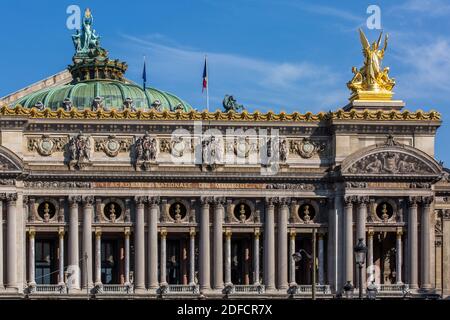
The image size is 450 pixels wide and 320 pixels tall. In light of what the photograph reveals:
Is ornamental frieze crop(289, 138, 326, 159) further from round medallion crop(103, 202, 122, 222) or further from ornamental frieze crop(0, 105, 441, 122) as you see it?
round medallion crop(103, 202, 122, 222)

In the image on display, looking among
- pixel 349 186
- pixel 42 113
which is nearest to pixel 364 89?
pixel 349 186

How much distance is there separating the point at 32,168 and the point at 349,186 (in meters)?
27.0

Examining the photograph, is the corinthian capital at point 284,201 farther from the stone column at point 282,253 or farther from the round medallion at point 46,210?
the round medallion at point 46,210

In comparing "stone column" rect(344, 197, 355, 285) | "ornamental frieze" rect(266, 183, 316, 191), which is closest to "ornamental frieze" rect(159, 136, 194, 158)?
"ornamental frieze" rect(266, 183, 316, 191)

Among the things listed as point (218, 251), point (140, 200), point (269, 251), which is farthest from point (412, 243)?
point (140, 200)

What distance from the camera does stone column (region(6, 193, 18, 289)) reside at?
112250 mm

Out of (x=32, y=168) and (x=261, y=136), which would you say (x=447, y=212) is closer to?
(x=261, y=136)

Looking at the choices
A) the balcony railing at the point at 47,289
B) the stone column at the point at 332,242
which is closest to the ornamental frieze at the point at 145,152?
the balcony railing at the point at 47,289

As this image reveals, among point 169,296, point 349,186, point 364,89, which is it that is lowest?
point 169,296

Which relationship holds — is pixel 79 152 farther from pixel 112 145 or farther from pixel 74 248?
pixel 74 248

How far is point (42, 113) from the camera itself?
380 feet

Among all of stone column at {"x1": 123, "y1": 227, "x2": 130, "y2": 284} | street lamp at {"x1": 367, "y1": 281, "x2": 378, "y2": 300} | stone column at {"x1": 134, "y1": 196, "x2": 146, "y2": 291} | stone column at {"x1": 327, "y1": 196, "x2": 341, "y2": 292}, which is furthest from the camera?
stone column at {"x1": 327, "y1": 196, "x2": 341, "y2": 292}

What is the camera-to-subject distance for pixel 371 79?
122 m

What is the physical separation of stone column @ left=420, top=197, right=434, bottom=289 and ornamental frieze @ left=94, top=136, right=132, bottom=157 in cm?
2595
